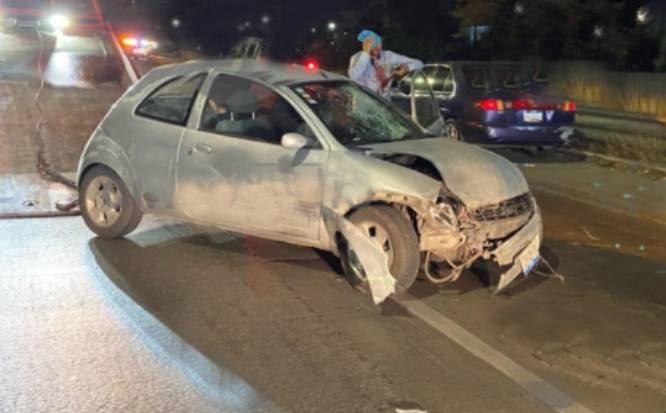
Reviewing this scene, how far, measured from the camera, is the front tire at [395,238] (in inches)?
226

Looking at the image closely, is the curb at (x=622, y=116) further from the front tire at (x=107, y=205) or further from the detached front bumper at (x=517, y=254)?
the front tire at (x=107, y=205)

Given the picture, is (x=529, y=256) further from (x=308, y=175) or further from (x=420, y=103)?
(x=420, y=103)

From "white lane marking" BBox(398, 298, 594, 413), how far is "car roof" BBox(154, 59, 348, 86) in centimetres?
220

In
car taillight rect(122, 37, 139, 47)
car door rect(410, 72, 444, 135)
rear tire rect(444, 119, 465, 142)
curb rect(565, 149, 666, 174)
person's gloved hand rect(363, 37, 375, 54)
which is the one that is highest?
car taillight rect(122, 37, 139, 47)

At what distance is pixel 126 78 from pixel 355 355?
14947mm

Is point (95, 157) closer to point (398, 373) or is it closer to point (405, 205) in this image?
point (405, 205)

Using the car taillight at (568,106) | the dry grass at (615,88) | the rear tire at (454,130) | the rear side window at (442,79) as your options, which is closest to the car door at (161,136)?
the rear tire at (454,130)

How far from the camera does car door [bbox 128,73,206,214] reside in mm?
6863

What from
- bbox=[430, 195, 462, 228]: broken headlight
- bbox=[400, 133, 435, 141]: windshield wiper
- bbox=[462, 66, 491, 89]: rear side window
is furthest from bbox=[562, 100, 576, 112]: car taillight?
bbox=[430, 195, 462, 228]: broken headlight

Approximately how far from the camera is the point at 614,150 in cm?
1312

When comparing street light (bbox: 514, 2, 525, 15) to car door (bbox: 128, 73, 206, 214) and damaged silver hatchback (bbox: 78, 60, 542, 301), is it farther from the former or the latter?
car door (bbox: 128, 73, 206, 214)

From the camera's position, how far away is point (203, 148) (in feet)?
21.9

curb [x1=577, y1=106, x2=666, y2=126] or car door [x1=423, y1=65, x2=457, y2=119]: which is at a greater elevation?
car door [x1=423, y1=65, x2=457, y2=119]

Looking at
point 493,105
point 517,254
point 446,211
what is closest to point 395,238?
point 446,211
